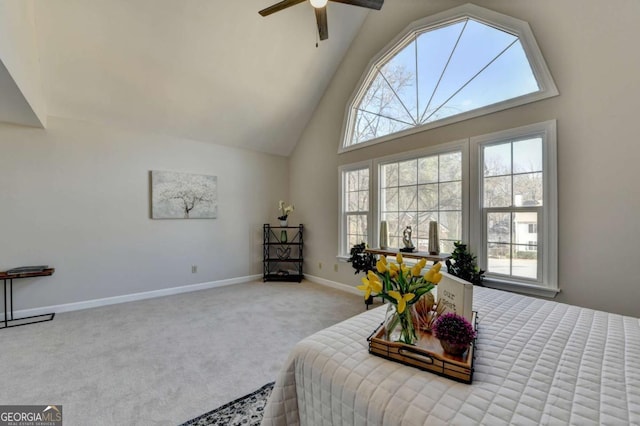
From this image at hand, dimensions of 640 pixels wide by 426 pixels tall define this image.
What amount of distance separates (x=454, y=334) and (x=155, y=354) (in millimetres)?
→ 2599

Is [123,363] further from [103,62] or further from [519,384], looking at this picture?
[103,62]

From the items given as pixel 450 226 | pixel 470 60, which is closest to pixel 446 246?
pixel 450 226

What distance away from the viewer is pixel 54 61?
3.03 m

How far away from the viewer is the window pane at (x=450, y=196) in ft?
10.1

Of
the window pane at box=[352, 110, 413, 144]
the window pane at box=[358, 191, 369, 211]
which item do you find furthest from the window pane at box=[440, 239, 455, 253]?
the window pane at box=[352, 110, 413, 144]

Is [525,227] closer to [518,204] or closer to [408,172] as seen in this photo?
[518,204]

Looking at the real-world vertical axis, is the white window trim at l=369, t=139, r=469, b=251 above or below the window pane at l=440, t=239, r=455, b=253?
above

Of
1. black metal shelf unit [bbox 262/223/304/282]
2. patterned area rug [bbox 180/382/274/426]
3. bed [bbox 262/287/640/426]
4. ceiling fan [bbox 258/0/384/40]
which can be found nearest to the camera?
bed [bbox 262/287/640/426]

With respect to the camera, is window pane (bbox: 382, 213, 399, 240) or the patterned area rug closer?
the patterned area rug

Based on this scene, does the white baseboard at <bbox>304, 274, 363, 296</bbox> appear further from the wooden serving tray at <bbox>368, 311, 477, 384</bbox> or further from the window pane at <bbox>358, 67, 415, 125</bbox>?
the wooden serving tray at <bbox>368, 311, 477, 384</bbox>

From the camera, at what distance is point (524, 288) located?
2545mm

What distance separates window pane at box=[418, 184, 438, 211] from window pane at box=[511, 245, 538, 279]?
0.97 metres

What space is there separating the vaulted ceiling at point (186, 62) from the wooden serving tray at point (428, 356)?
3931 millimetres

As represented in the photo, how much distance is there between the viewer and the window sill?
241 centimetres
